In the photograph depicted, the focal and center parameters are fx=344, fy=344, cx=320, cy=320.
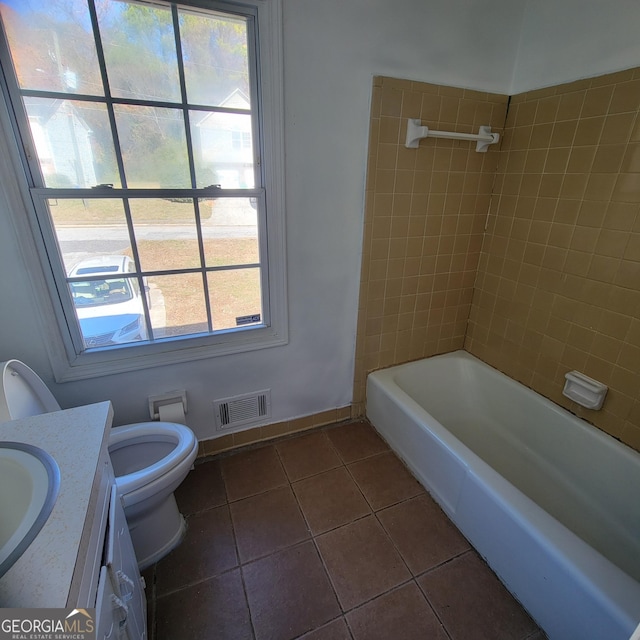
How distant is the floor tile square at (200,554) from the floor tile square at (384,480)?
2.09ft

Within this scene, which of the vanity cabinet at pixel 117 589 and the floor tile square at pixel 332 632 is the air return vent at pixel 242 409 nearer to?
the vanity cabinet at pixel 117 589

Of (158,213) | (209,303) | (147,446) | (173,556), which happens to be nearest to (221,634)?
(173,556)

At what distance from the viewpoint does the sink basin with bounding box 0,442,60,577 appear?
1.84 feet

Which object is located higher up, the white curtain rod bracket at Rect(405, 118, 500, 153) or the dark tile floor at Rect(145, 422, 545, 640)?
the white curtain rod bracket at Rect(405, 118, 500, 153)

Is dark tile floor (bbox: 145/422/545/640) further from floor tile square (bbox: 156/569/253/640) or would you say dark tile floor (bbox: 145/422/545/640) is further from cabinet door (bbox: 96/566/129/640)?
cabinet door (bbox: 96/566/129/640)

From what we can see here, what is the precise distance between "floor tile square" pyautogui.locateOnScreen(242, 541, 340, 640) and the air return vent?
657mm

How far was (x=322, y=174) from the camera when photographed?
1.56m

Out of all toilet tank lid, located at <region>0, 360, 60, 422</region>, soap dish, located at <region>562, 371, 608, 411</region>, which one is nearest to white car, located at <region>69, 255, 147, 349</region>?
toilet tank lid, located at <region>0, 360, 60, 422</region>

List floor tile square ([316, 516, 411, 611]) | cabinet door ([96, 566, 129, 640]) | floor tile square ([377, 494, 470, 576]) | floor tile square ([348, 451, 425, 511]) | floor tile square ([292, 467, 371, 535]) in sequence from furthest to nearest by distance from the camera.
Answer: floor tile square ([348, 451, 425, 511]) < floor tile square ([292, 467, 371, 535]) < floor tile square ([377, 494, 470, 576]) < floor tile square ([316, 516, 411, 611]) < cabinet door ([96, 566, 129, 640])

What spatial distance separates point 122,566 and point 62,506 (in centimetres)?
33

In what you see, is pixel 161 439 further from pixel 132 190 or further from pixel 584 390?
pixel 584 390

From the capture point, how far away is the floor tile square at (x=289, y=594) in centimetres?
114

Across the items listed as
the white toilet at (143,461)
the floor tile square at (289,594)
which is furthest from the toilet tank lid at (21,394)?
the floor tile square at (289,594)

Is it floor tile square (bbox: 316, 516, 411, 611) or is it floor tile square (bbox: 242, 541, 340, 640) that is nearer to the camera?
floor tile square (bbox: 242, 541, 340, 640)
